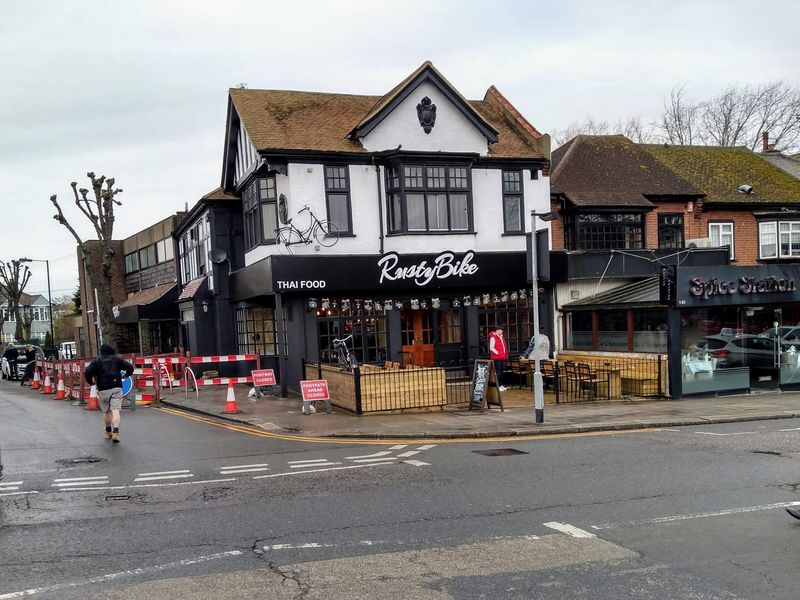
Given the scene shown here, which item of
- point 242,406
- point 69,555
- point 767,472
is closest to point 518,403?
point 242,406

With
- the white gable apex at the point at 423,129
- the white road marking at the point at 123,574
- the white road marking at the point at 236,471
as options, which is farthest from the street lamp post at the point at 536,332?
the white road marking at the point at 123,574

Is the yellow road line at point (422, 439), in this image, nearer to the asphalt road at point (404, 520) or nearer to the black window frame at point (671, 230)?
the asphalt road at point (404, 520)

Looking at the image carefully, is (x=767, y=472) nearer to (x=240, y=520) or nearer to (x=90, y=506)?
(x=240, y=520)

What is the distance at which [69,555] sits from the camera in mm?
6582

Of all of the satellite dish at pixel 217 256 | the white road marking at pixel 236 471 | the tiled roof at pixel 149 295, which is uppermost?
the satellite dish at pixel 217 256

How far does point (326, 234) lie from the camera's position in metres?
20.8

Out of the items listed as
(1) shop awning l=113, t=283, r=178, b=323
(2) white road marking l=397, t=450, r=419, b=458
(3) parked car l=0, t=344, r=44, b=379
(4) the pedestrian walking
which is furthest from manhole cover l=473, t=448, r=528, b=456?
(3) parked car l=0, t=344, r=44, b=379

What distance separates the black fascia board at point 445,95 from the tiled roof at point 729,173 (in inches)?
408

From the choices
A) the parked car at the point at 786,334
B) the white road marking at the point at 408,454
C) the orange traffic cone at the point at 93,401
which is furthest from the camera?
the parked car at the point at 786,334

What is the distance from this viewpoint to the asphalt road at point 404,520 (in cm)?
575

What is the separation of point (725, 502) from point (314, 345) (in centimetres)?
1452

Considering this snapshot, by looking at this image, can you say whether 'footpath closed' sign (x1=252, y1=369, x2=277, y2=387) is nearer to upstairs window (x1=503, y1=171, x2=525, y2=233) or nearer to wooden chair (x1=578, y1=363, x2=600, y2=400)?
wooden chair (x1=578, y1=363, x2=600, y2=400)

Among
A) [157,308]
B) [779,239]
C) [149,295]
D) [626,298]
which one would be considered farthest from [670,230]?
[149,295]

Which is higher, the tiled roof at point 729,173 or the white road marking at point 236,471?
the tiled roof at point 729,173
